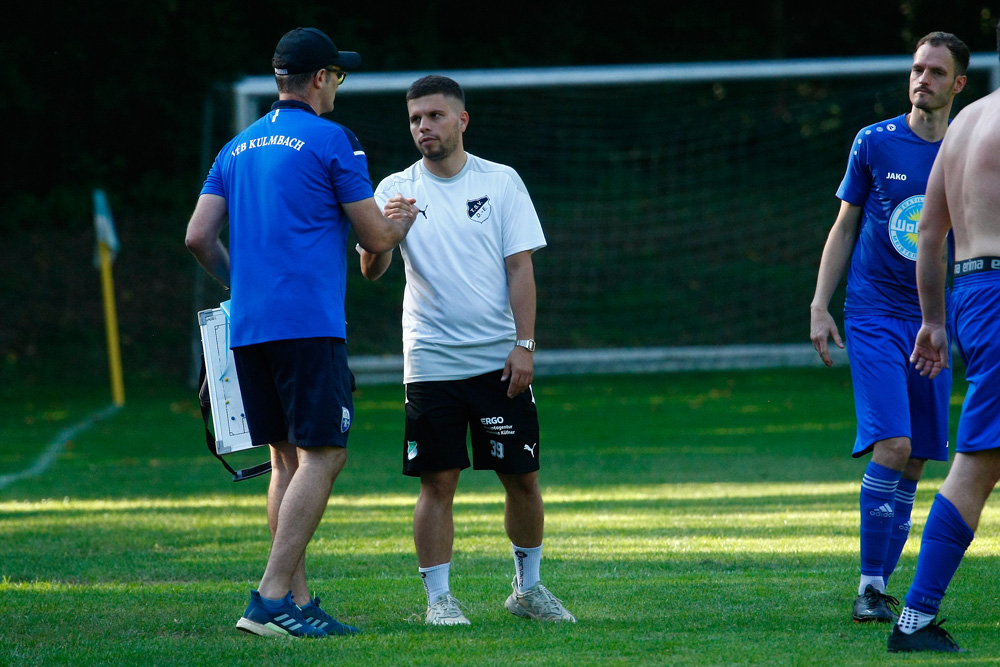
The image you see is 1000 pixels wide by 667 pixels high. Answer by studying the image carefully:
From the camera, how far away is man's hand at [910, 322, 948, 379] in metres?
4.51

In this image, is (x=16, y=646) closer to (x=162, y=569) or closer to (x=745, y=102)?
(x=162, y=569)

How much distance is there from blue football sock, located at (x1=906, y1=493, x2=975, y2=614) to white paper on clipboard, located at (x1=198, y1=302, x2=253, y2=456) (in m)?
2.54

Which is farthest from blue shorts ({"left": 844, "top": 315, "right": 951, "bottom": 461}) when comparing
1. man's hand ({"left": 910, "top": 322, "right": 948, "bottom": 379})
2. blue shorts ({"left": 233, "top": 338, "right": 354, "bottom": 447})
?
blue shorts ({"left": 233, "top": 338, "right": 354, "bottom": 447})

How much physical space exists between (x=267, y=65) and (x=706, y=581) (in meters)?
21.6

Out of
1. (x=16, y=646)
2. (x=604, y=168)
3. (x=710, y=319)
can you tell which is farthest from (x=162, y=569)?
(x=604, y=168)

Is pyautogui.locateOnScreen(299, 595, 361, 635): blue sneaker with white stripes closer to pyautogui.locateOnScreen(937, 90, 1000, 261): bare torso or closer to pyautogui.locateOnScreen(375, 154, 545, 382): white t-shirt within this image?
pyautogui.locateOnScreen(375, 154, 545, 382): white t-shirt

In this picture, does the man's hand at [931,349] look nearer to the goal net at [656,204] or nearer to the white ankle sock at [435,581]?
the white ankle sock at [435,581]

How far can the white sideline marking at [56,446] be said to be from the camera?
11.0 metres

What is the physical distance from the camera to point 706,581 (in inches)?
231

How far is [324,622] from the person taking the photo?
491cm

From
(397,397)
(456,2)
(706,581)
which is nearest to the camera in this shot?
(706,581)

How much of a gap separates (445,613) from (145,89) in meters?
22.1

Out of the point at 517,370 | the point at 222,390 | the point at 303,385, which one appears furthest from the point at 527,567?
the point at 222,390

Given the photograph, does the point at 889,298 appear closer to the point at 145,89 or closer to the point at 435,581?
the point at 435,581
